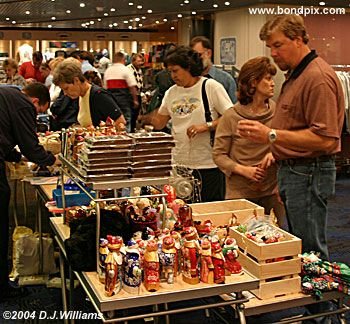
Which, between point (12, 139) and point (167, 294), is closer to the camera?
point (167, 294)

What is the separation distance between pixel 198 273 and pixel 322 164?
87 cm

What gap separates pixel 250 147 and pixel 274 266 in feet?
3.19

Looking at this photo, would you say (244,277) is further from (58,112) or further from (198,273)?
(58,112)

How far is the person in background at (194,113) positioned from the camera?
12.1ft

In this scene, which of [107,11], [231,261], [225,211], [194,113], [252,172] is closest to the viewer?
[231,261]

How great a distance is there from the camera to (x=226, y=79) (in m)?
4.77

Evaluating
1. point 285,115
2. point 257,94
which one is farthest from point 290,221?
point 257,94

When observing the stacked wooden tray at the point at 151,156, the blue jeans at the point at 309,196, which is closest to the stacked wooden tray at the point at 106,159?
the stacked wooden tray at the point at 151,156

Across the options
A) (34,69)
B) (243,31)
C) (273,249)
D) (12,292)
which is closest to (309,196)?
(273,249)

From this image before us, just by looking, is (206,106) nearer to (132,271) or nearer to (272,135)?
(272,135)

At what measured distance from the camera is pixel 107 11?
13.6 metres

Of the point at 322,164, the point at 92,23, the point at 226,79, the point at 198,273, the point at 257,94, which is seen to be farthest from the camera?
the point at 92,23

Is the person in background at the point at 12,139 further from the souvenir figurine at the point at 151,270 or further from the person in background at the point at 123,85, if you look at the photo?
the person in background at the point at 123,85

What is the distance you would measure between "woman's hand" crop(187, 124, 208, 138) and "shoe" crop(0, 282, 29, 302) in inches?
62.5
